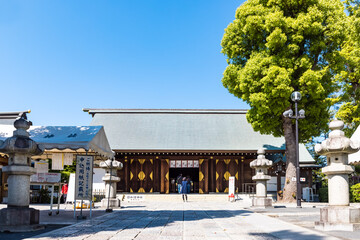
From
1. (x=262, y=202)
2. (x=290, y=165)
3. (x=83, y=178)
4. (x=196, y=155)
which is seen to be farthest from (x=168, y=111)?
(x=83, y=178)

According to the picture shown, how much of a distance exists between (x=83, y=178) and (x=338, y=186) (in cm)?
667

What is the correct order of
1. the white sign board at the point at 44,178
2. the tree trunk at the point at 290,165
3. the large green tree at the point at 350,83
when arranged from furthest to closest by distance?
the large green tree at the point at 350,83
the tree trunk at the point at 290,165
the white sign board at the point at 44,178

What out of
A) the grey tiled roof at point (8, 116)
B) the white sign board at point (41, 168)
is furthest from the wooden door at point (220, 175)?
the white sign board at point (41, 168)

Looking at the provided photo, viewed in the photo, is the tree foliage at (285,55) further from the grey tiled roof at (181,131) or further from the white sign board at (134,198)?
the white sign board at (134,198)

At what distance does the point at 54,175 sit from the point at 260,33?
1277cm

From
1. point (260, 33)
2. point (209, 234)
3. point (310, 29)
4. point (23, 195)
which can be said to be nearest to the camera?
point (209, 234)

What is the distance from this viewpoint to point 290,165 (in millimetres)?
17312

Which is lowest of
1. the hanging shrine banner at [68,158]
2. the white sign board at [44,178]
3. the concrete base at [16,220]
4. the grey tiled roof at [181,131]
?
the concrete base at [16,220]

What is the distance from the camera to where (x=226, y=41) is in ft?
61.4

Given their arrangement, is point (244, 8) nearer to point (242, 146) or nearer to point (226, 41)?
point (226, 41)

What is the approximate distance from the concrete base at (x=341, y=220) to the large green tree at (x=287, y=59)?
9.65 m

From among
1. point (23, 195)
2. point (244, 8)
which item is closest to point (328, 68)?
point (244, 8)

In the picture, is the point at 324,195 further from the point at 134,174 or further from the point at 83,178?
the point at 83,178

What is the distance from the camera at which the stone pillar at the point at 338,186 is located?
22.6ft
